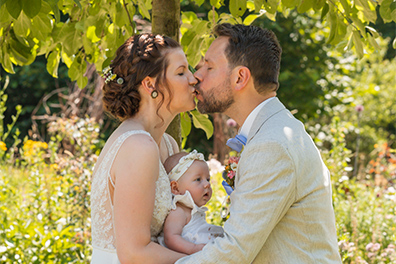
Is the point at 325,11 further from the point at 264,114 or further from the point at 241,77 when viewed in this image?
the point at 264,114

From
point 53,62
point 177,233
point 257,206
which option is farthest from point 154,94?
point 53,62

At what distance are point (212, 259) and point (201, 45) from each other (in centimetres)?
183

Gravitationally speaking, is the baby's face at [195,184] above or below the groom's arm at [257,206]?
below

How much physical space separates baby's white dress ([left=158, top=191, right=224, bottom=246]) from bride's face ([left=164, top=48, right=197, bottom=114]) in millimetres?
438

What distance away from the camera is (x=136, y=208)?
6.01 ft

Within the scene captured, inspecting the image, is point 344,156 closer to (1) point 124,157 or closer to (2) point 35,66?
(1) point 124,157

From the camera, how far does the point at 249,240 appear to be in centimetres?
167

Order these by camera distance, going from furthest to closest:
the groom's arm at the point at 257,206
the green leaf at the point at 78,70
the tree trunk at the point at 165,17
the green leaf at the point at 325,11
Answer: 1. the green leaf at the point at 78,70
2. the tree trunk at the point at 165,17
3. the green leaf at the point at 325,11
4. the groom's arm at the point at 257,206

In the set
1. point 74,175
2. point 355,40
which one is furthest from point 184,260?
point 74,175

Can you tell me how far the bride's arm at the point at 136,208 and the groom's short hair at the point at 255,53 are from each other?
596 millimetres

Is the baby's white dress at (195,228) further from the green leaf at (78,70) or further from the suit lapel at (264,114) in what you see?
the green leaf at (78,70)

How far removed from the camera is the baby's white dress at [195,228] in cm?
203

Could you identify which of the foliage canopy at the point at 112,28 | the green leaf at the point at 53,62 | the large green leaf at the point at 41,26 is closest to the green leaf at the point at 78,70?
the foliage canopy at the point at 112,28

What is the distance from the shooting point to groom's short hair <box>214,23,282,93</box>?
2.07m
